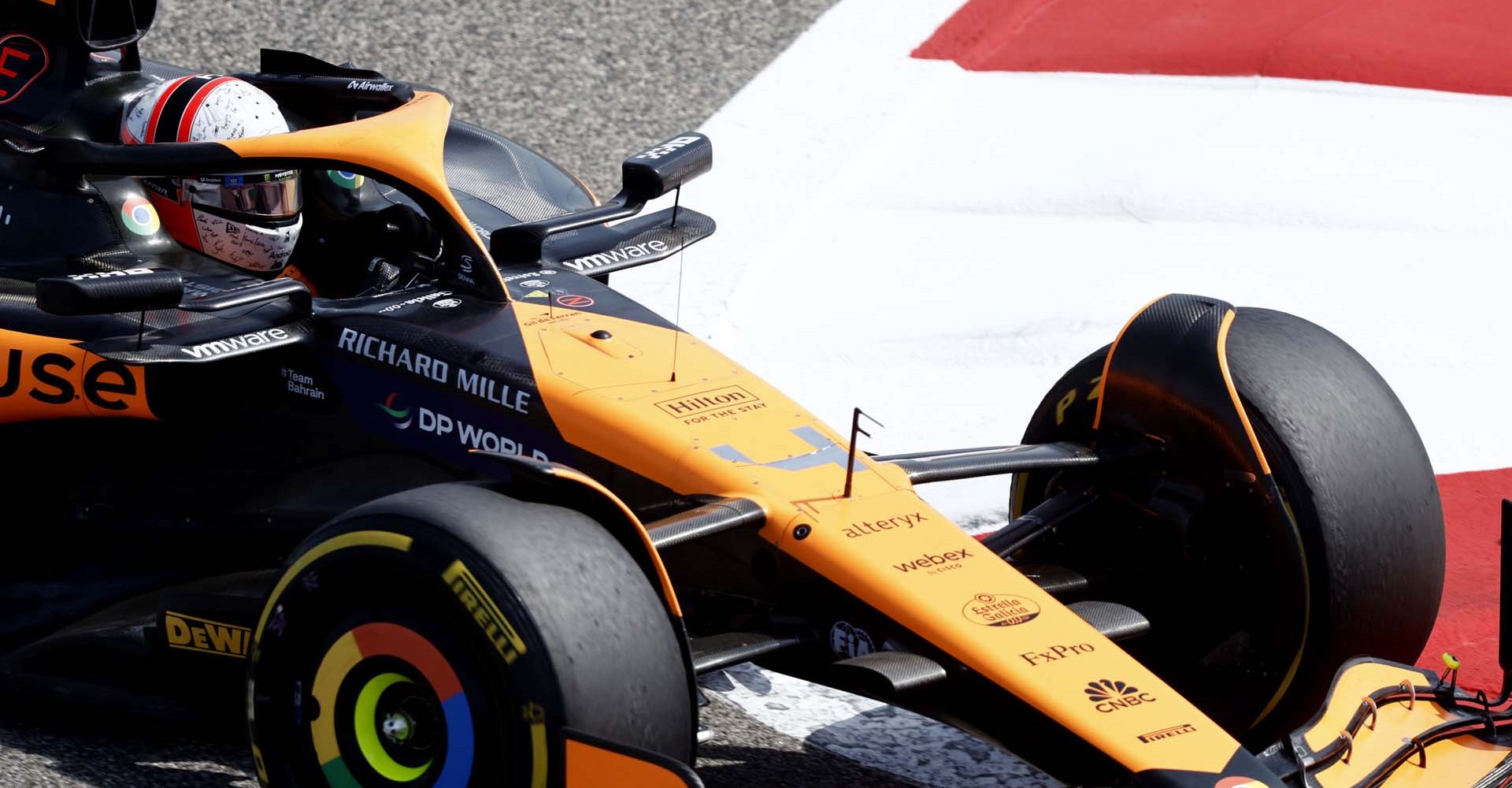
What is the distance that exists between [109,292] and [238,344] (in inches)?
11.8

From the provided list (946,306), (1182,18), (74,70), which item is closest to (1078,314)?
(946,306)

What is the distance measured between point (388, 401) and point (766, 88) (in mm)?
5323

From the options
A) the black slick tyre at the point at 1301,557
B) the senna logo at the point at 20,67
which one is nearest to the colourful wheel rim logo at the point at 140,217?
the senna logo at the point at 20,67

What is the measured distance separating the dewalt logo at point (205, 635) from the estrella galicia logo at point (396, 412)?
0.58 meters

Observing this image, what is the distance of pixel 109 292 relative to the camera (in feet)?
13.0

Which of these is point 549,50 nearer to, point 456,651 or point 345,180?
point 345,180

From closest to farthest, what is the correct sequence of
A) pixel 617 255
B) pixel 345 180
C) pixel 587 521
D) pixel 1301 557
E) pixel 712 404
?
pixel 587 521
pixel 1301 557
pixel 712 404
pixel 617 255
pixel 345 180

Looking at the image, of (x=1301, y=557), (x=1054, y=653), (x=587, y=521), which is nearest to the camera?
(x=587, y=521)

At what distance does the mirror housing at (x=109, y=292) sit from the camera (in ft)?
12.9

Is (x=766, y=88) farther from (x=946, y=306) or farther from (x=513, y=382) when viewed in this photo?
(x=513, y=382)

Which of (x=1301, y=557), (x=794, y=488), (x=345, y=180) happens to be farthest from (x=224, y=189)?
(x=1301, y=557)

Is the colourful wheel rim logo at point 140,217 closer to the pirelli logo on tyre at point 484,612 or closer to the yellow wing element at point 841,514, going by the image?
the yellow wing element at point 841,514

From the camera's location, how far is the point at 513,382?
405 centimetres

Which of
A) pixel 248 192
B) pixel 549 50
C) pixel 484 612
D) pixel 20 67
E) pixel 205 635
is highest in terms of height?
pixel 549 50
